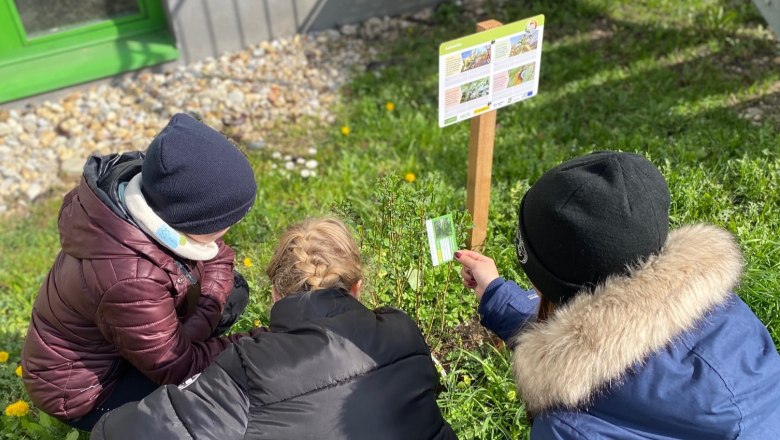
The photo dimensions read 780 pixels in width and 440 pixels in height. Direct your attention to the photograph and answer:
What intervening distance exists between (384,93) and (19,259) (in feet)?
8.03

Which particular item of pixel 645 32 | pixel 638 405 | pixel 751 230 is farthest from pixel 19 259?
pixel 645 32

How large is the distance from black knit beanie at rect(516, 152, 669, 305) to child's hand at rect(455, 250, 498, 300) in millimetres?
628

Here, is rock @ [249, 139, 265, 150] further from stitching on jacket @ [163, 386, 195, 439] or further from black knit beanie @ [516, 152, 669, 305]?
black knit beanie @ [516, 152, 669, 305]

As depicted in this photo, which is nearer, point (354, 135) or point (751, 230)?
point (751, 230)

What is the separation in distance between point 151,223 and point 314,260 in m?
0.48

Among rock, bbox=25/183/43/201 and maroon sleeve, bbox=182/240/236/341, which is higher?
maroon sleeve, bbox=182/240/236/341

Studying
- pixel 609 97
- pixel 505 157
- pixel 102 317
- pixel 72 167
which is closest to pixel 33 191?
pixel 72 167

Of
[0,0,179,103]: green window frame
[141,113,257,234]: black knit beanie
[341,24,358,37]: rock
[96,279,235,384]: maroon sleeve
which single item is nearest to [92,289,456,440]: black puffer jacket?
[96,279,235,384]: maroon sleeve

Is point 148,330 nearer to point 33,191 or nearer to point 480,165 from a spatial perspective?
point 480,165

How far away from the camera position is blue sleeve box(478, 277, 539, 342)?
6.66 ft

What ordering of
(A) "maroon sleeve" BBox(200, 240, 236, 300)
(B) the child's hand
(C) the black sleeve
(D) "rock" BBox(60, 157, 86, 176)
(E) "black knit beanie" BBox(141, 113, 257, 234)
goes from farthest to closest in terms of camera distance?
(D) "rock" BBox(60, 157, 86, 176) < (A) "maroon sleeve" BBox(200, 240, 236, 300) < (B) the child's hand < (E) "black knit beanie" BBox(141, 113, 257, 234) < (C) the black sleeve

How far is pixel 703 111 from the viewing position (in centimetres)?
399

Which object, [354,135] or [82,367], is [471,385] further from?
[354,135]

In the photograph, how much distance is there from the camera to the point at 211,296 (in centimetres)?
241
